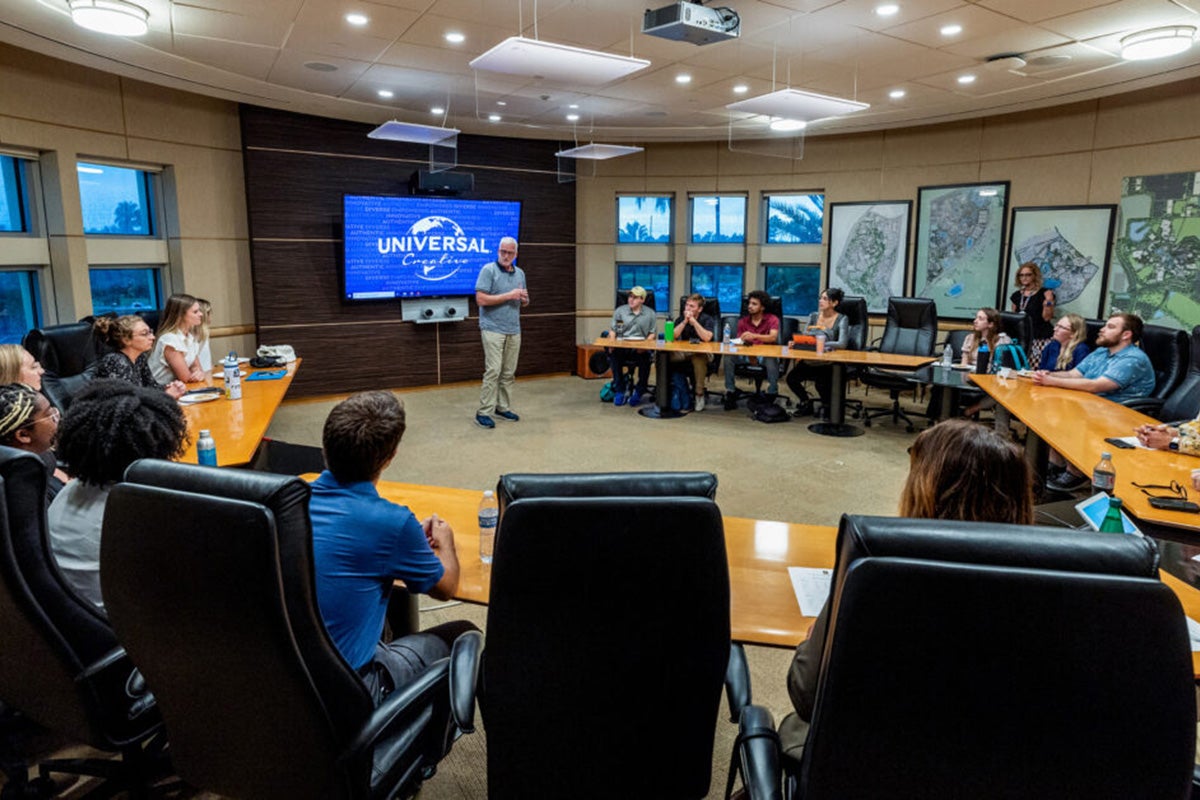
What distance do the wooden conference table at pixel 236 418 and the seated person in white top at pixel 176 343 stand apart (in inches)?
4.8

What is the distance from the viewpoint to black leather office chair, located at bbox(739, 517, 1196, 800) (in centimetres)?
90

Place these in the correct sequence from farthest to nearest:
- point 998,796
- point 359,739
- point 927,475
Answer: point 927,475
point 359,739
point 998,796

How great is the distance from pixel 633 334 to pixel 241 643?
252 inches

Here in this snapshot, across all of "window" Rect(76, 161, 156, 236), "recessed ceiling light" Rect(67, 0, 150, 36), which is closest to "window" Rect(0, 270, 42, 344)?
"window" Rect(76, 161, 156, 236)

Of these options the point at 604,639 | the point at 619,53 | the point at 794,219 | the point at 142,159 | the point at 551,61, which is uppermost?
the point at 619,53

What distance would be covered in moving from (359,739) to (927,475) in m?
1.19

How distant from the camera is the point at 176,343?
4664 mm

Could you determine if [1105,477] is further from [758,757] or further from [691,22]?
[691,22]

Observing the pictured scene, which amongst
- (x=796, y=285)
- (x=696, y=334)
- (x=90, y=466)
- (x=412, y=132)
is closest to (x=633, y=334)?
(x=696, y=334)

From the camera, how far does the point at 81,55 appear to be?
5.20m

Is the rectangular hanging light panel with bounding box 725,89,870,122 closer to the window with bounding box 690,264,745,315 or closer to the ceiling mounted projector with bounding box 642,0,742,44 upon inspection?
the ceiling mounted projector with bounding box 642,0,742,44

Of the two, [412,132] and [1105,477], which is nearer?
[1105,477]

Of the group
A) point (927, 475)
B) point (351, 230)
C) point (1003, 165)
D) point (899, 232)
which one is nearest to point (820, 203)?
point (899, 232)

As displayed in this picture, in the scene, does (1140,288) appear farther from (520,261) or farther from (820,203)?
(520,261)
